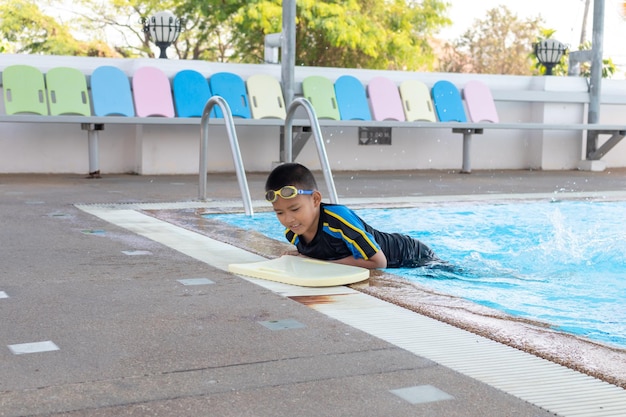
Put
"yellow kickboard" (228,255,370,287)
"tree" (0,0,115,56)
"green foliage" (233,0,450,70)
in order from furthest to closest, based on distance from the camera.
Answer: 1. "tree" (0,0,115,56)
2. "green foliage" (233,0,450,70)
3. "yellow kickboard" (228,255,370,287)

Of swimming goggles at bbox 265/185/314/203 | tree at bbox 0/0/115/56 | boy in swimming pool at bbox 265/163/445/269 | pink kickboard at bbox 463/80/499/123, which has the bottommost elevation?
boy in swimming pool at bbox 265/163/445/269

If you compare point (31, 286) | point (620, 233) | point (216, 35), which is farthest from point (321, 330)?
point (216, 35)

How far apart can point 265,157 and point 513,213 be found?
16.3 feet

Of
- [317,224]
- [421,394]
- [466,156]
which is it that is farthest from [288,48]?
[421,394]

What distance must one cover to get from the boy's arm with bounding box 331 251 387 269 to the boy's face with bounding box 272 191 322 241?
28cm

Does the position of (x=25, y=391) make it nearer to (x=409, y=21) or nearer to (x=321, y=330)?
(x=321, y=330)

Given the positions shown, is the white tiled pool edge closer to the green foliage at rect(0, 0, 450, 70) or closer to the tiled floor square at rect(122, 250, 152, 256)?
the tiled floor square at rect(122, 250, 152, 256)

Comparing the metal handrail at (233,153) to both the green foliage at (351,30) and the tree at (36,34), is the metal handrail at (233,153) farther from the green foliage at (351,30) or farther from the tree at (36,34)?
the tree at (36,34)

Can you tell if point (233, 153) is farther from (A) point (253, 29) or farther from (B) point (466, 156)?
(A) point (253, 29)

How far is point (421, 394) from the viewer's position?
244cm

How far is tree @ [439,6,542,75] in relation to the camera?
39750mm

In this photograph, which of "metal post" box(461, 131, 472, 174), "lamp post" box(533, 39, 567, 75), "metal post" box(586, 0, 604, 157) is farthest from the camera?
"lamp post" box(533, 39, 567, 75)

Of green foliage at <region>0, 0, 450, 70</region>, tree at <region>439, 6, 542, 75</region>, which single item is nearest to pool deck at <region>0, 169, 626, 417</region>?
green foliage at <region>0, 0, 450, 70</region>

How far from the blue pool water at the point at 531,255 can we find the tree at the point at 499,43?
105ft
